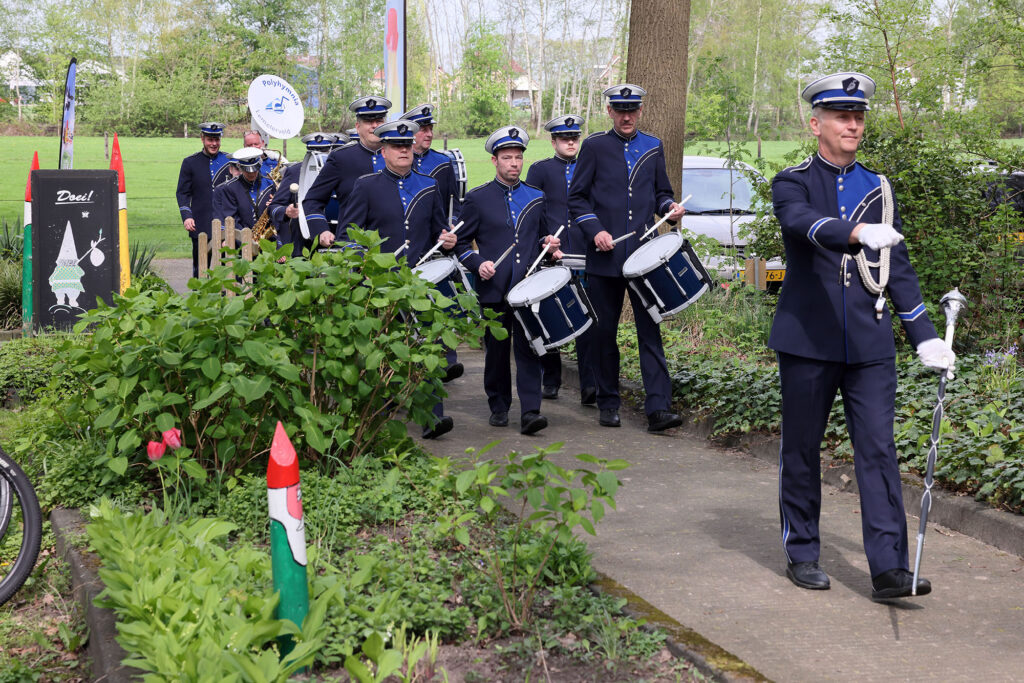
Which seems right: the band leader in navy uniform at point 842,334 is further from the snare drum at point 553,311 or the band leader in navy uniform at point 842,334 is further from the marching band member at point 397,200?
the marching band member at point 397,200

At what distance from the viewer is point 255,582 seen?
407cm

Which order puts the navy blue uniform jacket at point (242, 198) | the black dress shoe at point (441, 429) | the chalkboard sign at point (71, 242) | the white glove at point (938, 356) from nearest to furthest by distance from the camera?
the white glove at point (938, 356) < the black dress shoe at point (441, 429) < the chalkboard sign at point (71, 242) < the navy blue uniform jacket at point (242, 198)

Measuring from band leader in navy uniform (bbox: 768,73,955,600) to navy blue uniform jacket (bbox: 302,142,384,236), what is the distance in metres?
4.68

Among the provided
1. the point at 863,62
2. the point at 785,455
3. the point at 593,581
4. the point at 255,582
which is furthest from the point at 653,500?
the point at 863,62

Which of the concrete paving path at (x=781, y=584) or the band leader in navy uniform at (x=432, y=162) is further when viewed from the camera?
the band leader in navy uniform at (x=432, y=162)

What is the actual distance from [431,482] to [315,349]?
2.75 feet

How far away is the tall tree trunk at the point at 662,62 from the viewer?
10.9 m

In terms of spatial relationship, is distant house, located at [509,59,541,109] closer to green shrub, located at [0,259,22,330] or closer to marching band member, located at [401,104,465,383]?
green shrub, located at [0,259,22,330]

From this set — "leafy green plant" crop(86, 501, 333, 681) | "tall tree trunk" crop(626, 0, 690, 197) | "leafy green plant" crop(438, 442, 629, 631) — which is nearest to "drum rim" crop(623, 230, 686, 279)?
"tall tree trunk" crop(626, 0, 690, 197)

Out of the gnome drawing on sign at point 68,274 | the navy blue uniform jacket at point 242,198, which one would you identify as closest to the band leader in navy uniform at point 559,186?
the gnome drawing on sign at point 68,274

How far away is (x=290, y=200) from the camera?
42.7 feet

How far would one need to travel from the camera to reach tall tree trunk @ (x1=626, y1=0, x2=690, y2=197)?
10891 millimetres

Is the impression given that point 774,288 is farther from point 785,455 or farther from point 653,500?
point 785,455

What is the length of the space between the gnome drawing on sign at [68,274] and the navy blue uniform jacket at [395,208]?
352 cm
